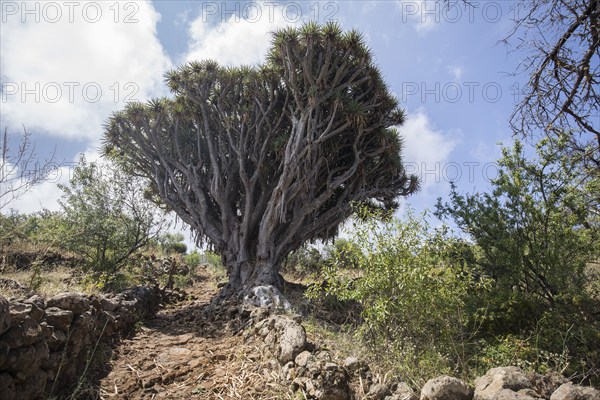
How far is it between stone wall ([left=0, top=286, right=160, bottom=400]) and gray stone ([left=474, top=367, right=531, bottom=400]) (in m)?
3.44

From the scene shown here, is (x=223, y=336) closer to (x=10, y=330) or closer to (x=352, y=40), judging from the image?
(x=10, y=330)

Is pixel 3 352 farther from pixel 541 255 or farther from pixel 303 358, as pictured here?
pixel 541 255

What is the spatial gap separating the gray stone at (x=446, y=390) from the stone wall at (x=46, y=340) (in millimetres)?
3083

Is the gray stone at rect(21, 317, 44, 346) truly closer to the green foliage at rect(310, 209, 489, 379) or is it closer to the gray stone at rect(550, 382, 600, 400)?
the green foliage at rect(310, 209, 489, 379)

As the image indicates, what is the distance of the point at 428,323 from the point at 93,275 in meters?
6.92

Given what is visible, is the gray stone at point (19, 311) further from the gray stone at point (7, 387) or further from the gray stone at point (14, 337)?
the gray stone at point (7, 387)

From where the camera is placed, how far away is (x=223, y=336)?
6.17m

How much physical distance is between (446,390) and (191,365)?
10.8ft

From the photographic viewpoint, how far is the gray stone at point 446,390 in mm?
2654

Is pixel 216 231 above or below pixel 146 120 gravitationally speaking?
below

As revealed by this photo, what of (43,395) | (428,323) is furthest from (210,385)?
(428,323)

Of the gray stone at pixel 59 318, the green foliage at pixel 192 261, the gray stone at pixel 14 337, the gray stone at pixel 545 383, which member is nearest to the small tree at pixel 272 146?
the green foliage at pixel 192 261

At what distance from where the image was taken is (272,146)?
33.2ft

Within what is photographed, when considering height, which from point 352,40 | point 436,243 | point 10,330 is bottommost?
point 10,330
